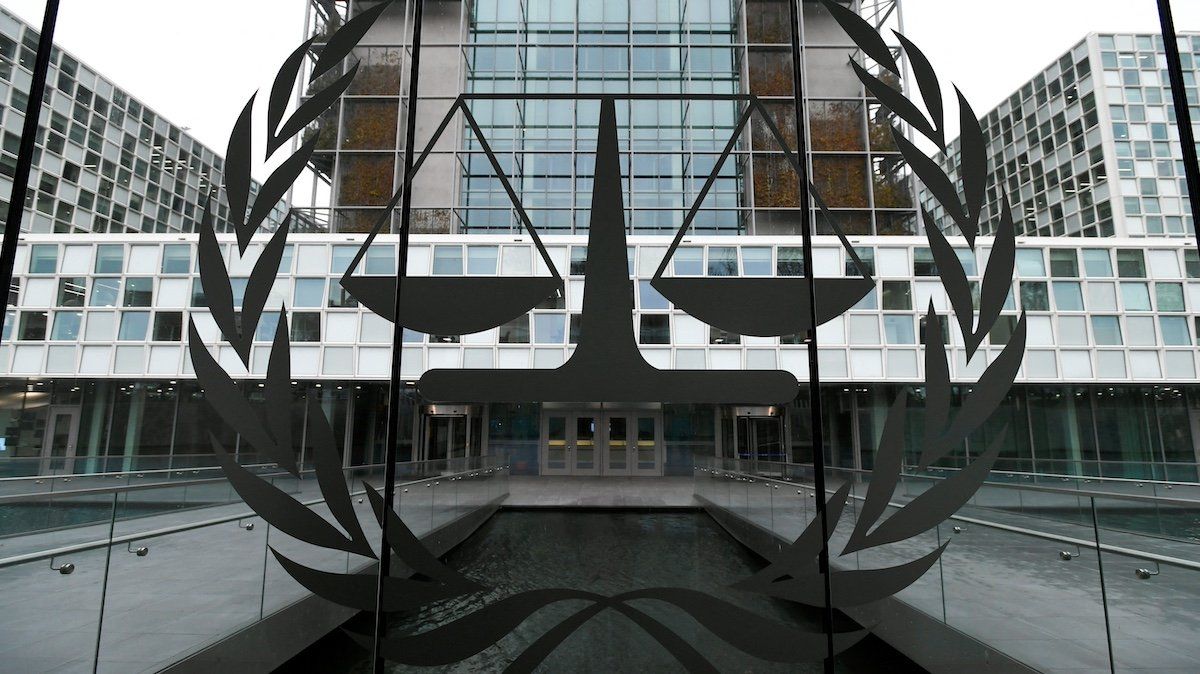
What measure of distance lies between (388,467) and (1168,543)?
4380mm

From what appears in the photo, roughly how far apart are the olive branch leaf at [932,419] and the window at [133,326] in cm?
2044

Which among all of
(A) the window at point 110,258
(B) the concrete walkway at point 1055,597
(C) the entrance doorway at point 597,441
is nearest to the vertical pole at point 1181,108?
(B) the concrete walkway at point 1055,597

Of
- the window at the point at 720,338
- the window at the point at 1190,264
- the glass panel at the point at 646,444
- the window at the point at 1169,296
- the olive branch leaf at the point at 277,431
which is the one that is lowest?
the glass panel at the point at 646,444

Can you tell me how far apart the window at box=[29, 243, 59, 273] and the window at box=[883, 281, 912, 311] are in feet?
81.8

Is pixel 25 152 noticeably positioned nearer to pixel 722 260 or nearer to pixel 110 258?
pixel 722 260

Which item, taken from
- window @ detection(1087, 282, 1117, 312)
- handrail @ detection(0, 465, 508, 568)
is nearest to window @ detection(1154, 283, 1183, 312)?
window @ detection(1087, 282, 1117, 312)

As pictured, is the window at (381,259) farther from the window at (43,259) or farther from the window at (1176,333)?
the window at (1176,333)

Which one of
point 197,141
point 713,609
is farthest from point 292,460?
point 197,141

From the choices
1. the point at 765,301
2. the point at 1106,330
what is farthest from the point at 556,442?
the point at 765,301

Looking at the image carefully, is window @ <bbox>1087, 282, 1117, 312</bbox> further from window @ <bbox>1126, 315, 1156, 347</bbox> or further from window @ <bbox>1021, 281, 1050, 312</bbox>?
window @ <bbox>1021, 281, 1050, 312</bbox>

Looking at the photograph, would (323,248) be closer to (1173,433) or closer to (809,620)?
(809,620)

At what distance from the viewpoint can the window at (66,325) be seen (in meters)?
17.3

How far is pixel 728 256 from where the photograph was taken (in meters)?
17.8

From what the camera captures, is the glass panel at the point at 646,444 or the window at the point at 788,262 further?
the glass panel at the point at 646,444
